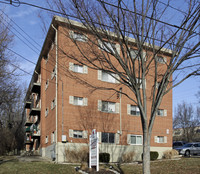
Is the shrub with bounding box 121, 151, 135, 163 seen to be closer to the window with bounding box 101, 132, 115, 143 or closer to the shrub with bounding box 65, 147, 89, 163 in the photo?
the window with bounding box 101, 132, 115, 143

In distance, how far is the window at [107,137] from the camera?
82.4 ft

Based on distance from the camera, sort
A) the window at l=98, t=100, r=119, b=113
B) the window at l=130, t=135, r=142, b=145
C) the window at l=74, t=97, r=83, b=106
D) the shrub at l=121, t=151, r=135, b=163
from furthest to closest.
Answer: the window at l=130, t=135, r=142, b=145 < the window at l=98, t=100, r=119, b=113 < the shrub at l=121, t=151, r=135, b=163 < the window at l=74, t=97, r=83, b=106

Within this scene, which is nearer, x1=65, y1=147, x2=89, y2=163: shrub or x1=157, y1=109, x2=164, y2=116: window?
x1=65, y1=147, x2=89, y2=163: shrub

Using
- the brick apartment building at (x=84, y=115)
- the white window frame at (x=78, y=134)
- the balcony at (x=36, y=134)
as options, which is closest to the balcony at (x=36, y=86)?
the brick apartment building at (x=84, y=115)

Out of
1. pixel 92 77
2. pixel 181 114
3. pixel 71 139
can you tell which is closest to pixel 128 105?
pixel 92 77

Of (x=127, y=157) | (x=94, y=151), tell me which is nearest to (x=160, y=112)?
(x=127, y=157)

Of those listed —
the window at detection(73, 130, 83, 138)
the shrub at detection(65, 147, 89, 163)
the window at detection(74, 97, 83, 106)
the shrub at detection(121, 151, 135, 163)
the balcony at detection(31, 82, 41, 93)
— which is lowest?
the shrub at detection(121, 151, 135, 163)

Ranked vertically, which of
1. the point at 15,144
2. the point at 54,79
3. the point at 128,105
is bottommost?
the point at 15,144

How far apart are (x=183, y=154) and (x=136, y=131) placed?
18.7 feet

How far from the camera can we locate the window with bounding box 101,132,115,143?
2511 centimetres

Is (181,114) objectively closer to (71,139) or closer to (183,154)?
(183,154)

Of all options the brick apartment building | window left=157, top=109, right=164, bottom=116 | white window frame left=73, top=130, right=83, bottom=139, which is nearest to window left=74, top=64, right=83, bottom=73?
the brick apartment building

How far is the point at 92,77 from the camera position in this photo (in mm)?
25500

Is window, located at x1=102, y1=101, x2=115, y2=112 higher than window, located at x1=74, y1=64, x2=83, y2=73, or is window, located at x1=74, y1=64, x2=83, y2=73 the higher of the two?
window, located at x1=74, y1=64, x2=83, y2=73
